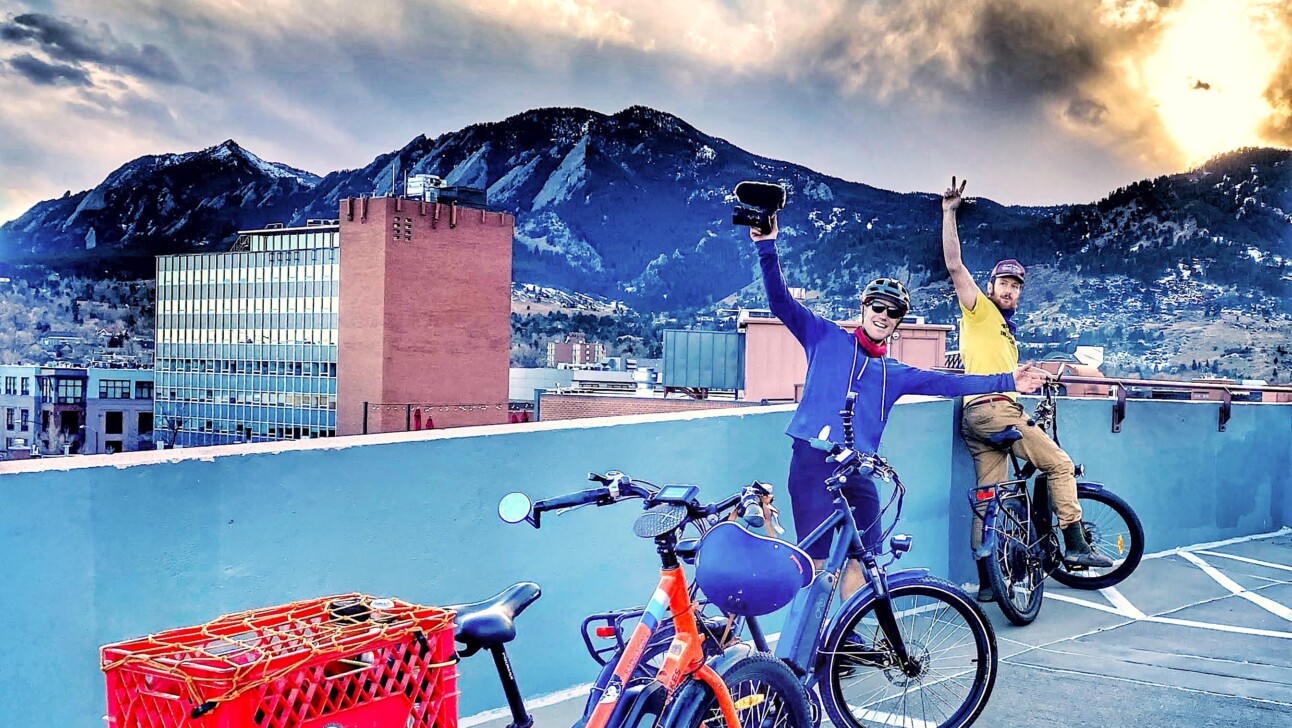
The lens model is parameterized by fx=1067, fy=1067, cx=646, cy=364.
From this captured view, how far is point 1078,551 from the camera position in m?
5.79

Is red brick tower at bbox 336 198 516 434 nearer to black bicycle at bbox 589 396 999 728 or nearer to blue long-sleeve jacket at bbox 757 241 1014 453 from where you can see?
blue long-sleeve jacket at bbox 757 241 1014 453

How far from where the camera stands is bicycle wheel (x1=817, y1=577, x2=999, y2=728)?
11.7 ft

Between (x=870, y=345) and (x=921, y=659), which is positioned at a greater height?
(x=870, y=345)

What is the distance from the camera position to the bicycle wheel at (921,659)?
3570 millimetres

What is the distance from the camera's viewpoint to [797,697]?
2871 mm

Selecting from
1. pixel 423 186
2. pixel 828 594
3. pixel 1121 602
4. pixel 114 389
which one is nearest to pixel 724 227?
pixel 423 186

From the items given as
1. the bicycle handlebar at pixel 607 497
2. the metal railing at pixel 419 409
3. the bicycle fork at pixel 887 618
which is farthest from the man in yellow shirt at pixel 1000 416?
the metal railing at pixel 419 409

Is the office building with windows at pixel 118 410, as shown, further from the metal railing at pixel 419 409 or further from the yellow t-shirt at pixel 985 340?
the yellow t-shirt at pixel 985 340

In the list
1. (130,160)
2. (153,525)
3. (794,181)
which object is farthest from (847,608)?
(130,160)

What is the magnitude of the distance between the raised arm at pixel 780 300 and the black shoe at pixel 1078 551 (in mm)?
2432

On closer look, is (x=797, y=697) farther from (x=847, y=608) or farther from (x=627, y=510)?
(x=627, y=510)

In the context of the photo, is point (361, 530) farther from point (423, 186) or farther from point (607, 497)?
point (423, 186)

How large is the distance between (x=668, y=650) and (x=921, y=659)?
148 centimetres

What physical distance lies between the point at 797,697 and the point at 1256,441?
7.03 meters
